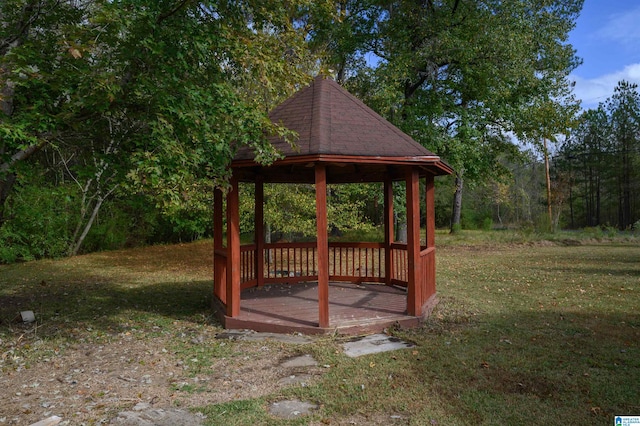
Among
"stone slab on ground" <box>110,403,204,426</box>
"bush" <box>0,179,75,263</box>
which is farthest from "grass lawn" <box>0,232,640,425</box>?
"bush" <box>0,179,75,263</box>

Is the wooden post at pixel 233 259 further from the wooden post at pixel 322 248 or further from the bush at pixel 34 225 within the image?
the bush at pixel 34 225

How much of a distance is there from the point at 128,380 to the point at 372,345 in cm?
292

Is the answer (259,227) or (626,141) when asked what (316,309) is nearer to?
(259,227)

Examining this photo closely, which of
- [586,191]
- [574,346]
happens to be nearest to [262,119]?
[574,346]

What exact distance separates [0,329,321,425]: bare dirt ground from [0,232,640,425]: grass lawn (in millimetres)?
27

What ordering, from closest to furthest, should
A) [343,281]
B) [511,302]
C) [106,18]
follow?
[106,18] < [511,302] < [343,281]

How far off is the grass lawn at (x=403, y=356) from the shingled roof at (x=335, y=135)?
2.53 m

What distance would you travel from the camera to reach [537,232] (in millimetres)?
22734

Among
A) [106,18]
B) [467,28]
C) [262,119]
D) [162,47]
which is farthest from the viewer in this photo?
[467,28]

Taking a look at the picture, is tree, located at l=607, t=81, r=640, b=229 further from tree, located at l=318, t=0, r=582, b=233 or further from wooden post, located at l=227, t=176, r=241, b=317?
wooden post, located at l=227, t=176, r=241, b=317

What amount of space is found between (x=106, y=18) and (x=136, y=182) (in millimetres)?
1815

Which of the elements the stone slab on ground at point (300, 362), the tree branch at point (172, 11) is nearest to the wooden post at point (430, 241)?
the stone slab on ground at point (300, 362)

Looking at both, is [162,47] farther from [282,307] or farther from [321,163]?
[282,307]

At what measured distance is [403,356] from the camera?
5262 millimetres
